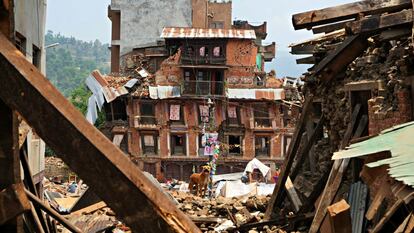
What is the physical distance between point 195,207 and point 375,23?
32.5 feet

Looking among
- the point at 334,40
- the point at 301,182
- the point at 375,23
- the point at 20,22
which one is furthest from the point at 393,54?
the point at 20,22

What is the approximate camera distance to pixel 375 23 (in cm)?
787

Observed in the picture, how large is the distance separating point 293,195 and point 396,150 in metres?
6.95

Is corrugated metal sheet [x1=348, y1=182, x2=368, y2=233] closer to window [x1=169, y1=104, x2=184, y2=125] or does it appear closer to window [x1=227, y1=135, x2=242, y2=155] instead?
window [x1=169, y1=104, x2=184, y2=125]

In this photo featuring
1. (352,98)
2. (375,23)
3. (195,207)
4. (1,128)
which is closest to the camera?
(1,128)

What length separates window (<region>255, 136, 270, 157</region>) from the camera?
43.6 m

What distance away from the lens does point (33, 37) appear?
44.5 feet

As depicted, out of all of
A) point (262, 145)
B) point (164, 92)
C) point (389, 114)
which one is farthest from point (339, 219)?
point (262, 145)

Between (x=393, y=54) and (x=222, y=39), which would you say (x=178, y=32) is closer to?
(x=222, y=39)

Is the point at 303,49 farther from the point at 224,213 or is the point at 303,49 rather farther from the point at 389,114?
the point at 224,213

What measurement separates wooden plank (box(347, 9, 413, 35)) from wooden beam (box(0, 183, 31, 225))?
20.1ft

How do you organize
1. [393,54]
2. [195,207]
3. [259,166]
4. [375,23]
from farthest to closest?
1. [259,166]
2. [195,207]
3. [393,54]
4. [375,23]

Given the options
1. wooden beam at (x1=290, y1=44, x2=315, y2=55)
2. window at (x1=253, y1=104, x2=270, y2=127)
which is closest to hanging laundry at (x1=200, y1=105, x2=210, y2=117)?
window at (x1=253, y1=104, x2=270, y2=127)

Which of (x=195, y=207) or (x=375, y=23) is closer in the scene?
(x=375, y=23)
